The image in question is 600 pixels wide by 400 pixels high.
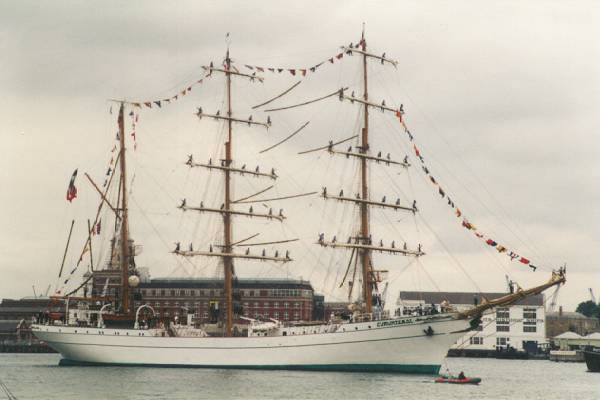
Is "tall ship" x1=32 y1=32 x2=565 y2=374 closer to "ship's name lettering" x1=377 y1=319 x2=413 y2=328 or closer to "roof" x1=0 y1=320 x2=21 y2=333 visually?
"ship's name lettering" x1=377 y1=319 x2=413 y2=328

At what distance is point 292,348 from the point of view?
6638 cm

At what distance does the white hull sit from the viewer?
205 feet

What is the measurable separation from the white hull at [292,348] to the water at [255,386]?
163 centimetres

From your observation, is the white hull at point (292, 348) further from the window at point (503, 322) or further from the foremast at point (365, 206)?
the window at point (503, 322)

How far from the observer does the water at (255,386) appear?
163ft

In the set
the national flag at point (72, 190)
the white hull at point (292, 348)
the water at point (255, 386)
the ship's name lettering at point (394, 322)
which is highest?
the national flag at point (72, 190)

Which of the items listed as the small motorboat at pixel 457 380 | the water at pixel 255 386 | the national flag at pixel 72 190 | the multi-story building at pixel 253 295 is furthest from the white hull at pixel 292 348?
the multi-story building at pixel 253 295

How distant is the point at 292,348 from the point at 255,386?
482 inches

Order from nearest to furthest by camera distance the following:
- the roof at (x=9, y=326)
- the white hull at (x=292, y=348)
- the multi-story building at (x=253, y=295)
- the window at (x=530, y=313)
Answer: the white hull at (x=292, y=348), the multi-story building at (x=253, y=295), the window at (x=530, y=313), the roof at (x=9, y=326)

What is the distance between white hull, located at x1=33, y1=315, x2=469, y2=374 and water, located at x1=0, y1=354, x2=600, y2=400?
5.35 feet

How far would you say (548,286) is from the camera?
6022 centimetres

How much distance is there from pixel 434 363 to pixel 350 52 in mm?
24393

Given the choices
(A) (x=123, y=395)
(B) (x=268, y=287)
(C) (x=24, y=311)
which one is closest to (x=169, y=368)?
(A) (x=123, y=395)

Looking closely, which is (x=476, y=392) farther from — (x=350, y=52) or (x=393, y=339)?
(x=350, y=52)
